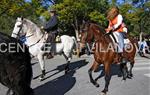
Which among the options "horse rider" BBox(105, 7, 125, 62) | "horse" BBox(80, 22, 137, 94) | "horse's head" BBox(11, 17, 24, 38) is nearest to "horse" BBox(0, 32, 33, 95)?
"horse" BBox(80, 22, 137, 94)

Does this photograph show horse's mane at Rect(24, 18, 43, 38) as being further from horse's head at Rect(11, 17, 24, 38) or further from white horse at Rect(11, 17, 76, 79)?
horse's head at Rect(11, 17, 24, 38)

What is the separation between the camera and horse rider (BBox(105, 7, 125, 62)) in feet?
38.0

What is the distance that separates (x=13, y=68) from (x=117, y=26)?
17.7ft

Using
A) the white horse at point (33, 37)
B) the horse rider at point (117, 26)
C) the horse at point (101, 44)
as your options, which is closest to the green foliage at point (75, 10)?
the white horse at point (33, 37)

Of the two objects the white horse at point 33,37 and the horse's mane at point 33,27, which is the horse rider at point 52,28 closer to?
the white horse at point 33,37

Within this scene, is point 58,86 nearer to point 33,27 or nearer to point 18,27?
point 18,27

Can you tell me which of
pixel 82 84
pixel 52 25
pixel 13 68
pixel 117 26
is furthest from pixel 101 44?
Result: pixel 13 68

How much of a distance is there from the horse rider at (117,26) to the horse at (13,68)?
194 inches

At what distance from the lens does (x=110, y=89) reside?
11086 millimetres

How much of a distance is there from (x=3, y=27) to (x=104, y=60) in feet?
166

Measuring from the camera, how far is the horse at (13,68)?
6992 millimetres

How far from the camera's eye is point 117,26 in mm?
11602

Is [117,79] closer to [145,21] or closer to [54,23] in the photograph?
[54,23]

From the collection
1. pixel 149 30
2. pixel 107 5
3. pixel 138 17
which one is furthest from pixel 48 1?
pixel 149 30
